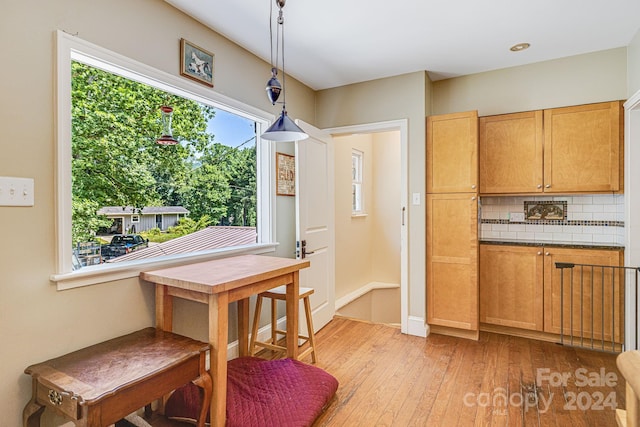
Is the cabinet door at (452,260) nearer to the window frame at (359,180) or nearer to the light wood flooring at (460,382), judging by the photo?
the light wood flooring at (460,382)

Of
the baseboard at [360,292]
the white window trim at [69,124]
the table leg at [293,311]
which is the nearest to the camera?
the white window trim at [69,124]

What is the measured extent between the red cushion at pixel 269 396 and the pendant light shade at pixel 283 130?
1603 mm

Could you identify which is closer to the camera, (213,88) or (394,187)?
(213,88)

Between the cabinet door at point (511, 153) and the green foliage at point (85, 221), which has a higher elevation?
the cabinet door at point (511, 153)

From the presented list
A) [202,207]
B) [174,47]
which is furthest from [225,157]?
[174,47]

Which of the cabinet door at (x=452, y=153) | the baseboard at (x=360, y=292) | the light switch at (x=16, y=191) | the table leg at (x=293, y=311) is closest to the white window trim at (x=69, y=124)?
the light switch at (x=16, y=191)

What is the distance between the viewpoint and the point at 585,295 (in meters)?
2.88

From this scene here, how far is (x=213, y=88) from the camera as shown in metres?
2.48

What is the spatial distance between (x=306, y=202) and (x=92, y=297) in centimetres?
188

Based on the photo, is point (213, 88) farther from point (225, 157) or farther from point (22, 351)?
point (22, 351)

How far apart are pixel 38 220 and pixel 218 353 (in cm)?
107

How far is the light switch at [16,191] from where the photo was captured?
1.43 m

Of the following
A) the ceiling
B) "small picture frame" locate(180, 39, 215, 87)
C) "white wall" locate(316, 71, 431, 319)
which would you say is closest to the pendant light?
the ceiling

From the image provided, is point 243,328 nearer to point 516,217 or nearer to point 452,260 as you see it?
point 452,260
